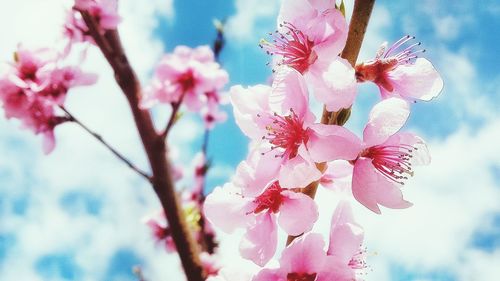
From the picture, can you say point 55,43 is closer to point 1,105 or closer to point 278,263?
point 1,105

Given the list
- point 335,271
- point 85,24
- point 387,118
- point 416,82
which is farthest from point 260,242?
point 85,24

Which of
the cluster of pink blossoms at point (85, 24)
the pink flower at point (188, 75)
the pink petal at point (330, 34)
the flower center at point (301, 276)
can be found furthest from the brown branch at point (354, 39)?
the pink flower at point (188, 75)

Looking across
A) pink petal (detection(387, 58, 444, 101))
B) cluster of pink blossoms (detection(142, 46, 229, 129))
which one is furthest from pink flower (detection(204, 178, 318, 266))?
cluster of pink blossoms (detection(142, 46, 229, 129))

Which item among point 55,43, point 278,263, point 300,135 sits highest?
point 55,43

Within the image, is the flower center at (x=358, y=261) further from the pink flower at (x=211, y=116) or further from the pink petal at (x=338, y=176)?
the pink flower at (x=211, y=116)

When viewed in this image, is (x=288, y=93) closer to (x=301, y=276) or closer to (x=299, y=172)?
(x=299, y=172)

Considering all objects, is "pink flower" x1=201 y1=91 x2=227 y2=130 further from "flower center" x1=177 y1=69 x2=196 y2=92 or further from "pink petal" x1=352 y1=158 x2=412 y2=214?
"pink petal" x1=352 y1=158 x2=412 y2=214

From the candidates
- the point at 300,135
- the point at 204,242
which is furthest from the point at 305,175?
the point at 204,242
